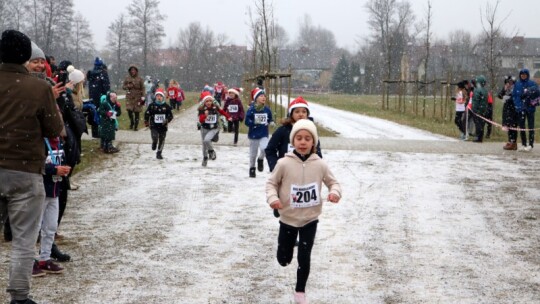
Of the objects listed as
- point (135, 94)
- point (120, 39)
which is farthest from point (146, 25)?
point (135, 94)

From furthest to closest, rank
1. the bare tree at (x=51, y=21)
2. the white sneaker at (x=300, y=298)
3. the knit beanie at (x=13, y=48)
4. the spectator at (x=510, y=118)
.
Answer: the bare tree at (x=51, y=21) → the spectator at (x=510, y=118) → the white sneaker at (x=300, y=298) → the knit beanie at (x=13, y=48)

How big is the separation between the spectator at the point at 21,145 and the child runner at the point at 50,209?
36.7 inches

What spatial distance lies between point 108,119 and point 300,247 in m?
10.8

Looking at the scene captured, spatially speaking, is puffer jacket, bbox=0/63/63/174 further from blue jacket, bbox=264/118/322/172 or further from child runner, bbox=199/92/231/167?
child runner, bbox=199/92/231/167

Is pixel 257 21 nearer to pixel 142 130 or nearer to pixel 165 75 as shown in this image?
pixel 142 130

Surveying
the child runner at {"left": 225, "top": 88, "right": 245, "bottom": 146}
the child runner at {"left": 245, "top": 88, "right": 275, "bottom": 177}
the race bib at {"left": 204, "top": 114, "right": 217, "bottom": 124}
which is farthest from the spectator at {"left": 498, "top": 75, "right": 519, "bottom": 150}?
the race bib at {"left": 204, "top": 114, "right": 217, "bottom": 124}

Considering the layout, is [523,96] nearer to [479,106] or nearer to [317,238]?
[479,106]

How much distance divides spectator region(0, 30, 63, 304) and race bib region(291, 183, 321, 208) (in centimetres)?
196

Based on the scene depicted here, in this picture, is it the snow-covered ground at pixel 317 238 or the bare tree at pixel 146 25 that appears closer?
the snow-covered ground at pixel 317 238

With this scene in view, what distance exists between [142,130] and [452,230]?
48.5 feet

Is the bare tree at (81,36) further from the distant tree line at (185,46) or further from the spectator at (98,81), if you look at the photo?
the spectator at (98,81)

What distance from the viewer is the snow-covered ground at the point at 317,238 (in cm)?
601

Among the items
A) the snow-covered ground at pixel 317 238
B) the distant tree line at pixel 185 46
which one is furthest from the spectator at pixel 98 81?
the distant tree line at pixel 185 46

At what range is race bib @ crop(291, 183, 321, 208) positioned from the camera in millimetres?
5684
